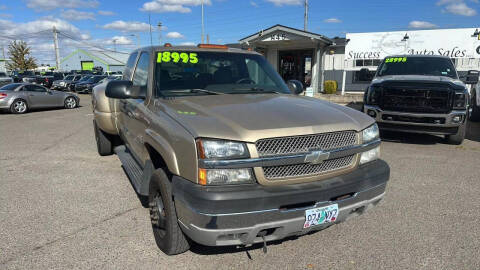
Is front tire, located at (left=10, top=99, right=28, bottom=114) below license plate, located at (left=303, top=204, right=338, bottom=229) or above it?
below

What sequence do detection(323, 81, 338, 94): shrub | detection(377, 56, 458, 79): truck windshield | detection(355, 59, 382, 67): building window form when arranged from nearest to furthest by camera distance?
1. detection(377, 56, 458, 79): truck windshield
2. detection(355, 59, 382, 67): building window
3. detection(323, 81, 338, 94): shrub

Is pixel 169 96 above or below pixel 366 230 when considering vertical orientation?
above

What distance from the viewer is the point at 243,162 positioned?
Result: 222 cm

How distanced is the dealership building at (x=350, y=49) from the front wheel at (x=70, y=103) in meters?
9.57

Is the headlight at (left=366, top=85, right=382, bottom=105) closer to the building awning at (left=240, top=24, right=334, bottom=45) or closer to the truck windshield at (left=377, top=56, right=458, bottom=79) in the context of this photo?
the truck windshield at (left=377, top=56, right=458, bottom=79)

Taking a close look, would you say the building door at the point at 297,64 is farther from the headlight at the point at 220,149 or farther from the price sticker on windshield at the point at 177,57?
the headlight at the point at 220,149

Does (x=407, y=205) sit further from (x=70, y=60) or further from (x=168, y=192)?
(x=70, y=60)

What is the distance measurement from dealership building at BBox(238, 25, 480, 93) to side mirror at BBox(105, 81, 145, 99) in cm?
769

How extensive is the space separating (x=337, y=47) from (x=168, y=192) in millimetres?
18750

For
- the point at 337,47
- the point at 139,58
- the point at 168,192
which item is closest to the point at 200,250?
the point at 168,192

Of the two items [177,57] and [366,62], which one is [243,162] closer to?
[177,57]

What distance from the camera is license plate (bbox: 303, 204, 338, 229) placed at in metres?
2.35

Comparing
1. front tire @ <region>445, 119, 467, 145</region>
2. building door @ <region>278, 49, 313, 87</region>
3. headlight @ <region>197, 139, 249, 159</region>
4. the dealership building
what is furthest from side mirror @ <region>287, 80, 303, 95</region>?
building door @ <region>278, 49, 313, 87</region>

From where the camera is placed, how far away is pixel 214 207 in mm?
2131
